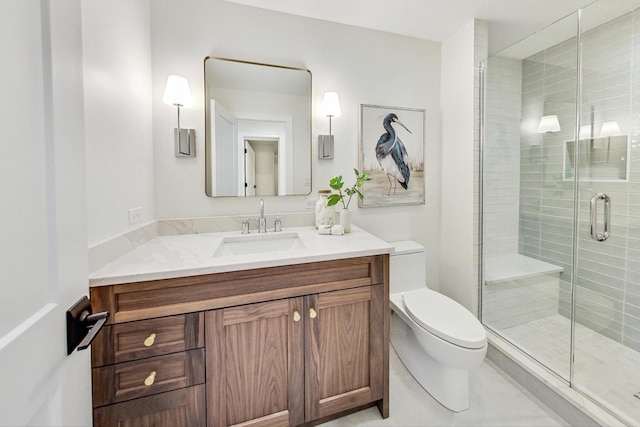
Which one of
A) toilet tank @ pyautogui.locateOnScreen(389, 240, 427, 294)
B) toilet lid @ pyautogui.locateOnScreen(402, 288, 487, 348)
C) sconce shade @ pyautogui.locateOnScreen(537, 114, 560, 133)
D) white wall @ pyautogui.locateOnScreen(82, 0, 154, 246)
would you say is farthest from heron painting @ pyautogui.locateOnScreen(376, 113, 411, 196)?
white wall @ pyautogui.locateOnScreen(82, 0, 154, 246)

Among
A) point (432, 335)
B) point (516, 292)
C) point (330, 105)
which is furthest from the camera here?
point (516, 292)

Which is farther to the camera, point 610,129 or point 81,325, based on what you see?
point 610,129

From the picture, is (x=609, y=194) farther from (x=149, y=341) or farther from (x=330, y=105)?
(x=149, y=341)

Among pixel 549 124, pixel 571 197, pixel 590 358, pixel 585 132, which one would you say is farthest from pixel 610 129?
pixel 590 358

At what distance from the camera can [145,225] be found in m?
1.51

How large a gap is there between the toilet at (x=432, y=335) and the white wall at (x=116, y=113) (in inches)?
64.6

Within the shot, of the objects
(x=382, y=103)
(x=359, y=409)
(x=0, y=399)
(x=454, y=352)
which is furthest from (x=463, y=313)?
(x=0, y=399)

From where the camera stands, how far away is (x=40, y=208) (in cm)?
47

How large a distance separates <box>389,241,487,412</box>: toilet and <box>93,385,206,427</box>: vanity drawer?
1168 millimetres

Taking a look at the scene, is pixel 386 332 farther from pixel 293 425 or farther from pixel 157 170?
pixel 157 170

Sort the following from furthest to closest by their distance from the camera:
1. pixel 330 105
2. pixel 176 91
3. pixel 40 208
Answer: pixel 330 105, pixel 176 91, pixel 40 208

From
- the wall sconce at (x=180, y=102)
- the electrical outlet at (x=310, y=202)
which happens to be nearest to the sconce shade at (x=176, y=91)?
the wall sconce at (x=180, y=102)

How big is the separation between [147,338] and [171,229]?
0.80 meters

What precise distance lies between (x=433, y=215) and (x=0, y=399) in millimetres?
2461
